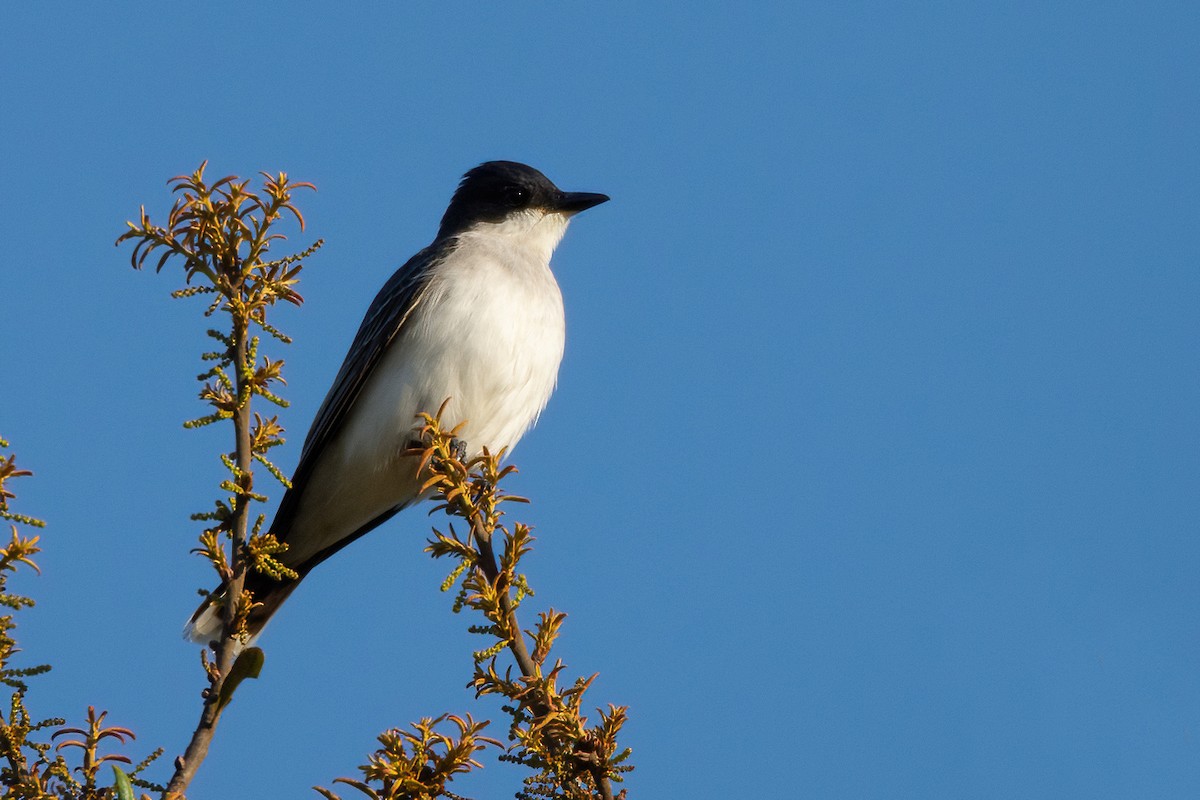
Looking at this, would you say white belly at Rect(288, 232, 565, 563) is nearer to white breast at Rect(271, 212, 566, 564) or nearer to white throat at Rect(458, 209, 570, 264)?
white breast at Rect(271, 212, 566, 564)

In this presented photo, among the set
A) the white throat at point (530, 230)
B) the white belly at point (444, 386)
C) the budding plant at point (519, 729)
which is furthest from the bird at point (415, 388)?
the budding plant at point (519, 729)

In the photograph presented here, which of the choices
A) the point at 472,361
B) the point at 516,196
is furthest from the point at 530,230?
the point at 472,361

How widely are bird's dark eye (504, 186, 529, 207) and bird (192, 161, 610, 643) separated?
0.81 metres

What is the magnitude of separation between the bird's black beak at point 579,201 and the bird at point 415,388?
2.72ft

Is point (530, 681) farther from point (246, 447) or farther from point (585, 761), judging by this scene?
point (246, 447)

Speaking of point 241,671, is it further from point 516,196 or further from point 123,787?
point 516,196

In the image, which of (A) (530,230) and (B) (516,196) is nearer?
(A) (530,230)

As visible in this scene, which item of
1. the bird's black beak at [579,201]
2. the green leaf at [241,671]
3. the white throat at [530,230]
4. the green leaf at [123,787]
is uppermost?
the bird's black beak at [579,201]

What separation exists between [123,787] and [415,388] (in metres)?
3.54

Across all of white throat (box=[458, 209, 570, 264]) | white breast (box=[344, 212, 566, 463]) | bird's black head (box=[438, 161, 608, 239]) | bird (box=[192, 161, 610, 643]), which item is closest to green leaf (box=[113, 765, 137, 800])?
bird (box=[192, 161, 610, 643])

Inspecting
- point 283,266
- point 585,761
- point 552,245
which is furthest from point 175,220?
point 552,245

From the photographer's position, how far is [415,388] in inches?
235

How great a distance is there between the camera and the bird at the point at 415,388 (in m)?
5.95

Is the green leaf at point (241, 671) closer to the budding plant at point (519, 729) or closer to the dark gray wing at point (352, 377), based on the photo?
the budding plant at point (519, 729)
